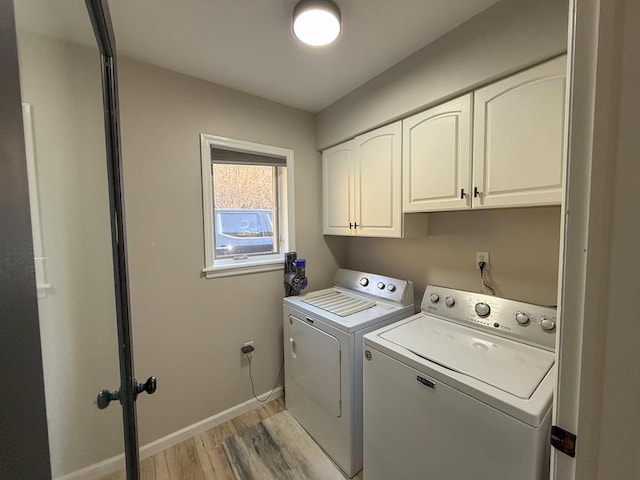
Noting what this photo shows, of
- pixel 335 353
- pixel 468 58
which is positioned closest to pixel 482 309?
pixel 335 353

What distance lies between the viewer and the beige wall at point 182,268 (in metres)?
1.64

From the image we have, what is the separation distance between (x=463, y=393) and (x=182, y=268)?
172 centimetres

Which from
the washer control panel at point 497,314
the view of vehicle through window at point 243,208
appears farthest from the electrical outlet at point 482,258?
the view of vehicle through window at point 243,208

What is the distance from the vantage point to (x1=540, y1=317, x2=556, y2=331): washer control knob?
4.11ft

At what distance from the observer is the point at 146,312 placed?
66.6 inches

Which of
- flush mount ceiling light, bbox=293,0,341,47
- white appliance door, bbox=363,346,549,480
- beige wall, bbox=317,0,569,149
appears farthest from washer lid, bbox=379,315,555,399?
flush mount ceiling light, bbox=293,0,341,47

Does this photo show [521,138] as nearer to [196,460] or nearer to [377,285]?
[377,285]

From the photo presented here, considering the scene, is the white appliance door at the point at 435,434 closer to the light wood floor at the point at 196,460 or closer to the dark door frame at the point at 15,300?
the light wood floor at the point at 196,460

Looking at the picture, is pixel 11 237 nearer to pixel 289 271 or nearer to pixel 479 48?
pixel 479 48

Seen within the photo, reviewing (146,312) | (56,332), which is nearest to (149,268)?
(146,312)

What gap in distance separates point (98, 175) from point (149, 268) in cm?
94

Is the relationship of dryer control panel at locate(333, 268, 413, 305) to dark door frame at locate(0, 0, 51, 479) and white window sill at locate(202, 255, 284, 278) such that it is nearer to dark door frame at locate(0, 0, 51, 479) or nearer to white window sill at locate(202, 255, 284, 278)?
white window sill at locate(202, 255, 284, 278)

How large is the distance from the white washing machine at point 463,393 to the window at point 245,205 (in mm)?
1191

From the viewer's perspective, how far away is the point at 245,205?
2.22 metres
